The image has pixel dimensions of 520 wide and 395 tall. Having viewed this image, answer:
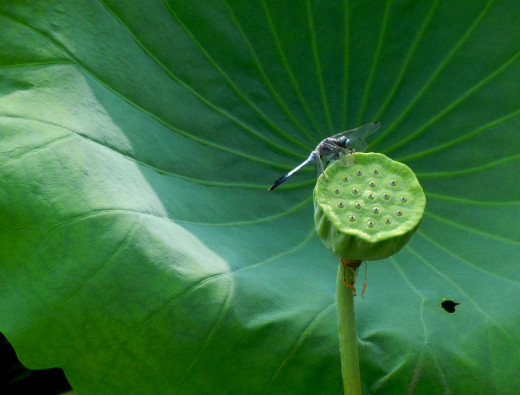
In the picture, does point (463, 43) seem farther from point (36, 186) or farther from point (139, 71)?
point (36, 186)

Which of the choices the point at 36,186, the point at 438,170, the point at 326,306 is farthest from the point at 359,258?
the point at 438,170

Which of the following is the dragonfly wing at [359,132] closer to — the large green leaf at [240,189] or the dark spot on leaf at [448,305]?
the large green leaf at [240,189]

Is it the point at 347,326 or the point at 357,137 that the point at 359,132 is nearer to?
the point at 357,137

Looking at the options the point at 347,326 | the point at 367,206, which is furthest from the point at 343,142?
the point at 347,326

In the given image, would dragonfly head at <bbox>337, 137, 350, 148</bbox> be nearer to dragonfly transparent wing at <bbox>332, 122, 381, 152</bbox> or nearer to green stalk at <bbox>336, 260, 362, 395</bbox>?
dragonfly transparent wing at <bbox>332, 122, 381, 152</bbox>

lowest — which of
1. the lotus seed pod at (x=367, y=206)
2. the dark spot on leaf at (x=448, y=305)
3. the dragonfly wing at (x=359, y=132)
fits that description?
the dark spot on leaf at (x=448, y=305)

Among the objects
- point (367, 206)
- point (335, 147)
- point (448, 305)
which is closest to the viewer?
point (367, 206)

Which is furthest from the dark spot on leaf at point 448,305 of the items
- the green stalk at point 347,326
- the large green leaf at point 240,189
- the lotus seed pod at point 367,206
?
Answer: the lotus seed pod at point 367,206
